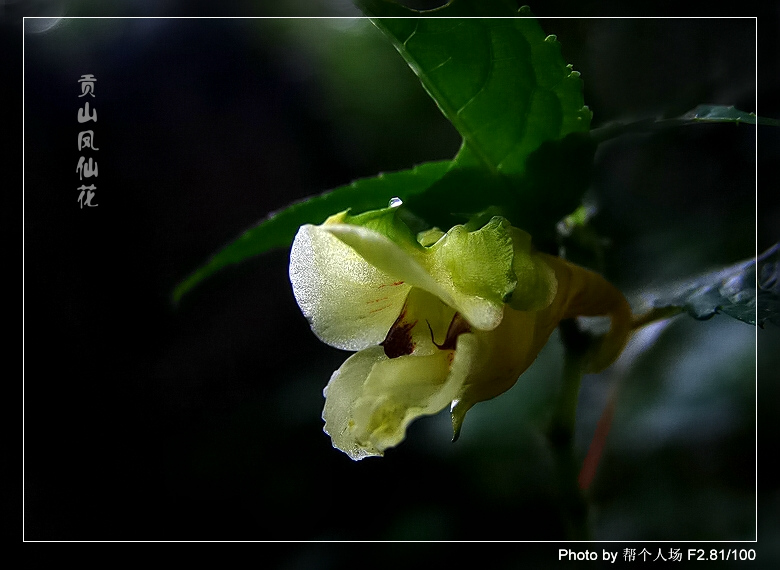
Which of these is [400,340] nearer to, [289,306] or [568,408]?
[568,408]

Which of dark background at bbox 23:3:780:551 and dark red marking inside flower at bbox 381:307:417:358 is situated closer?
dark red marking inside flower at bbox 381:307:417:358

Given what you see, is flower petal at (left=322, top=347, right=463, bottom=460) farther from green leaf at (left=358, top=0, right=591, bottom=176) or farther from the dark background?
the dark background

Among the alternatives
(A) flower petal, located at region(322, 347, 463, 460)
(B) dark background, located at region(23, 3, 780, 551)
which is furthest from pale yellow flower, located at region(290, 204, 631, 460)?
(B) dark background, located at region(23, 3, 780, 551)

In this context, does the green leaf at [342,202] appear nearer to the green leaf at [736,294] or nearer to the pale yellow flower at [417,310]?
the pale yellow flower at [417,310]

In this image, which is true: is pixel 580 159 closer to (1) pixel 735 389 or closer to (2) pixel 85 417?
(1) pixel 735 389

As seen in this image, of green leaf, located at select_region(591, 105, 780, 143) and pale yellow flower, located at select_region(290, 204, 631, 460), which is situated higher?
green leaf, located at select_region(591, 105, 780, 143)
